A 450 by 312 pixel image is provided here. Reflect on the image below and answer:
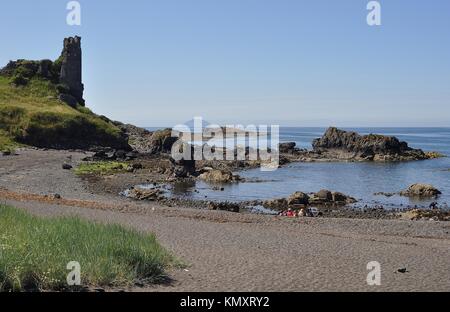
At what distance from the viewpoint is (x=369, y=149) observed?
89000 mm

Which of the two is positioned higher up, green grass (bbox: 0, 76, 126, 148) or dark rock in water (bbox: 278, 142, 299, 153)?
green grass (bbox: 0, 76, 126, 148)

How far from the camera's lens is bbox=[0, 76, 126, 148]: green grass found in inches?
3282

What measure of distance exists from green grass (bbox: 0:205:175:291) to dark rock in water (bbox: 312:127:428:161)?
73968mm

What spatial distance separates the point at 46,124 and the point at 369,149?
52765 mm

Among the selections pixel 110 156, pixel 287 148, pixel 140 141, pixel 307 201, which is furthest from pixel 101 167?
pixel 140 141

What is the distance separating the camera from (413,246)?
21250 mm

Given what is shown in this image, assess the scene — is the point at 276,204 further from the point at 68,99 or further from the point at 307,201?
the point at 68,99

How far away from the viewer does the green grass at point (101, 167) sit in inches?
2264

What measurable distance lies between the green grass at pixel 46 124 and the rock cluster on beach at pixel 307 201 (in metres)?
52.2

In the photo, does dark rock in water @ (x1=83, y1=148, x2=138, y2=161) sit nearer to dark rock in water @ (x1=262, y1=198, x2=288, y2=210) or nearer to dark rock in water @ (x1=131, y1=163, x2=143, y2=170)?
dark rock in water @ (x1=131, y1=163, x2=143, y2=170)

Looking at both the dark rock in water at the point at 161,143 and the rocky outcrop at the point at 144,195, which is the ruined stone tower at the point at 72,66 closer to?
the dark rock in water at the point at 161,143

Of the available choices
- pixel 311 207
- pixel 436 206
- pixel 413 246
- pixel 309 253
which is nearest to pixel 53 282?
pixel 309 253

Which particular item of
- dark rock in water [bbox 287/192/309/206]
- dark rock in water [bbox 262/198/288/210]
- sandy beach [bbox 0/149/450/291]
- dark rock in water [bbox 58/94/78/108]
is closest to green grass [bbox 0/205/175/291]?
sandy beach [bbox 0/149/450/291]

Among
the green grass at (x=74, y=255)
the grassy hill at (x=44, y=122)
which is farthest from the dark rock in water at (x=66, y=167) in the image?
the green grass at (x=74, y=255)
